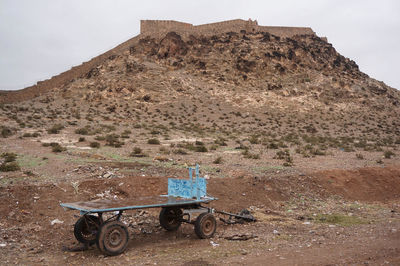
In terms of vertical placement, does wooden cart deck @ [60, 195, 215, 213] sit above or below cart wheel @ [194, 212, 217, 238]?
above

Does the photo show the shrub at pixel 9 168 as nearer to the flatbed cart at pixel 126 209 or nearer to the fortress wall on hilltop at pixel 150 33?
the flatbed cart at pixel 126 209

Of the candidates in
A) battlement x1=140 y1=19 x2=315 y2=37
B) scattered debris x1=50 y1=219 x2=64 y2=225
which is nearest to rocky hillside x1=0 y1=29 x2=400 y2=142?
battlement x1=140 y1=19 x2=315 y2=37

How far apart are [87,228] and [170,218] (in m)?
2.11

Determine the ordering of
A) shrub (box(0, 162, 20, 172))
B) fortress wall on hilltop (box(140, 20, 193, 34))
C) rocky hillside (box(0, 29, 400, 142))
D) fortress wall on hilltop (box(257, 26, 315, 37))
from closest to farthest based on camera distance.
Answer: shrub (box(0, 162, 20, 172)), rocky hillside (box(0, 29, 400, 142)), fortress wall on hilltop (box(140, 20, 193, 34)), fortress wall on hilltop (box(257, 26, 315, 37))

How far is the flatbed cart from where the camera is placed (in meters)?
6.02

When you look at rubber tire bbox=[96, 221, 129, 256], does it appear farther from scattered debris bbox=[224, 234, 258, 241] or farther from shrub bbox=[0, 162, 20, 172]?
shrub bbox=[0, 162, 20, 172]

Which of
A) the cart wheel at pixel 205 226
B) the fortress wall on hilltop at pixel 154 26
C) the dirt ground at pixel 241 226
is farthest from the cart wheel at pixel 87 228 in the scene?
the fortress wall on hilltop at pixel 154 26

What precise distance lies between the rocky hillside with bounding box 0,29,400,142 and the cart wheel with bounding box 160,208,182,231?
898 inches

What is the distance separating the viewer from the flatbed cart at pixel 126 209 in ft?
19.7

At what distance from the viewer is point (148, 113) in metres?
37.3

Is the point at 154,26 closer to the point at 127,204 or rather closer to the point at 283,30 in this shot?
the point at 283,30

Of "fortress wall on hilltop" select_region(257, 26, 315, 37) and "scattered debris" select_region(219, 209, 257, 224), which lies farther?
"fortress wall on hilltop" select_region(257, 26, 315, 37)

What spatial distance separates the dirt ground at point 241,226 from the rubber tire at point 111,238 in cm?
17

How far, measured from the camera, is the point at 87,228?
21.5 feet
